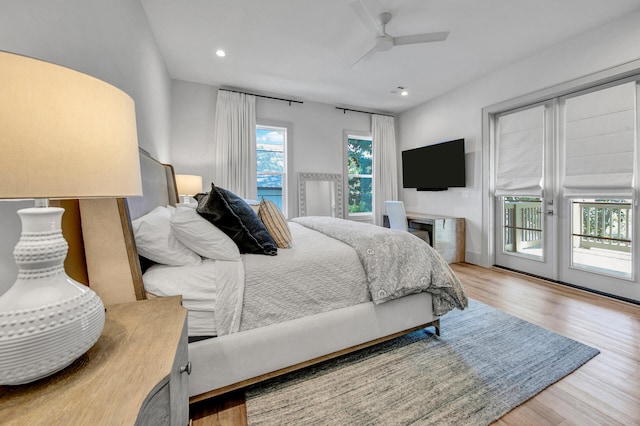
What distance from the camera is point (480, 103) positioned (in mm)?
3895

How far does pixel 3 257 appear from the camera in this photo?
0.86 metres

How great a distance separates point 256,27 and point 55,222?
2.81 metres

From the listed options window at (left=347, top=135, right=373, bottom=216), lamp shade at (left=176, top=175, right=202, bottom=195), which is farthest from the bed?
window at (left=347, top=135, right=373, bottom=216)

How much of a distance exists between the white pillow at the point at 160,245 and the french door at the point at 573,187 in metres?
3.93

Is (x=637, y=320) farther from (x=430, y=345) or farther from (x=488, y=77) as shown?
(x=488, y=77)

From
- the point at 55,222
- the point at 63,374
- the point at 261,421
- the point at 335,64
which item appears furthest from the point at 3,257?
the point at 335,64

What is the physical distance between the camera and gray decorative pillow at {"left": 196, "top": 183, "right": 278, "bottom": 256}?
1.60 metres

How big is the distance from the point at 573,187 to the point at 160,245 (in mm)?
4078

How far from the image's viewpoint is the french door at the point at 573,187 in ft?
8.73

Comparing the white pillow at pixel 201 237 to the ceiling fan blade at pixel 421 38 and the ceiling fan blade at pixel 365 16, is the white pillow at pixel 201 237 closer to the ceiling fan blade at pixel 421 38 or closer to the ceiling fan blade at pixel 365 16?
the ceiling fan blade at pixel 365 16

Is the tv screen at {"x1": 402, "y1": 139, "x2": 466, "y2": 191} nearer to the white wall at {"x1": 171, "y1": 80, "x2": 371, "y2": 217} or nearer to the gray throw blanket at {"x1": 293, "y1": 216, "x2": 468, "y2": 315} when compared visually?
the white wall at {"x1": 171, "y1": 80, "x2": 371, "y2": 217}

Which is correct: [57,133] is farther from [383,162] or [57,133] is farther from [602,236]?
[383,162]

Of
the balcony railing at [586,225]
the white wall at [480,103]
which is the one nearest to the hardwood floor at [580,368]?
the balcony railing at [586,225]

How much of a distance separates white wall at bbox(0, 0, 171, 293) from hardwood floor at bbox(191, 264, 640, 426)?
4.01ft
